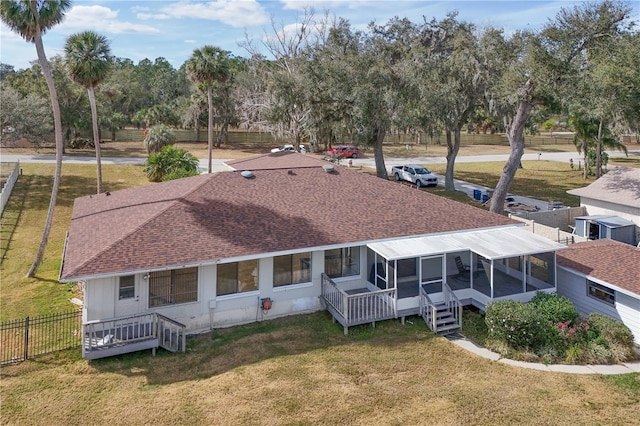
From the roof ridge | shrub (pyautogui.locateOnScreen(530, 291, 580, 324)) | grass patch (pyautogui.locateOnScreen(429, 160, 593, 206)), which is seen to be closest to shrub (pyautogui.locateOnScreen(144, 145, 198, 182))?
the roof ridge

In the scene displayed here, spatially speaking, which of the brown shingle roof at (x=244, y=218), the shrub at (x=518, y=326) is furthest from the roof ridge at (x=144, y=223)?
the shrub at (x=518, y=326)

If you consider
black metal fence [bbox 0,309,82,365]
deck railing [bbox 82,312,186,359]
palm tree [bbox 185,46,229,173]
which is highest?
palm tree [bbox 185,46,229,173]

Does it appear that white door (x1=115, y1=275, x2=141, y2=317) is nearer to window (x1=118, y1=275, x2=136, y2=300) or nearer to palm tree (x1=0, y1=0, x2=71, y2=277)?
window (x1=118, y1=275, x2=136, y2=300)

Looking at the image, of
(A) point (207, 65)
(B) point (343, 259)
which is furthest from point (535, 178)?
(B) point (343, 259)

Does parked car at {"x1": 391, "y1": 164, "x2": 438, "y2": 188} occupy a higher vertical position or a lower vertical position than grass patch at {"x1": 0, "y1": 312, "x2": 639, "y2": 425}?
higher

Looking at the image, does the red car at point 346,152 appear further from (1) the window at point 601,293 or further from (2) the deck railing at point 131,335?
(2) the deck railing at point 131,335

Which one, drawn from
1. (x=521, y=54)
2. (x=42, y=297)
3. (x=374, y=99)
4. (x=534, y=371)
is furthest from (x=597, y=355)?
(x=374, y=99)

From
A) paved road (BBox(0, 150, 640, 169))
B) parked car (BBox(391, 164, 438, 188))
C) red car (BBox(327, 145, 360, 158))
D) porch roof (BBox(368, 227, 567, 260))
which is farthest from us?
red car (BBox(327, 145, 360, 158))
